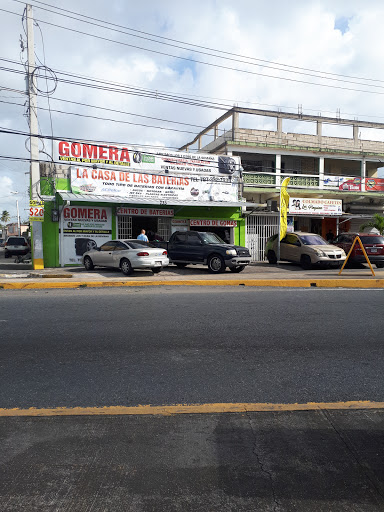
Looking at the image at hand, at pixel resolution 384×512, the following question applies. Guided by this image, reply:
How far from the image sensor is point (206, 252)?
1512cm

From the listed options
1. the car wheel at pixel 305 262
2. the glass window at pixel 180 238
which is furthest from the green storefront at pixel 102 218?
the car wheel at pixel 305 262

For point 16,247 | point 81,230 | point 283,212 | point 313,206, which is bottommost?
point 16,247

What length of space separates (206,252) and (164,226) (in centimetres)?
637

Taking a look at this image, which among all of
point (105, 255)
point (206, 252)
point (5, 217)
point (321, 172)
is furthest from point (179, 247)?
point (5, 217)

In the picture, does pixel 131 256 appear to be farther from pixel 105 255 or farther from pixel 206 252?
pixel 206 252

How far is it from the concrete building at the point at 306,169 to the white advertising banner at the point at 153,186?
2.21 m

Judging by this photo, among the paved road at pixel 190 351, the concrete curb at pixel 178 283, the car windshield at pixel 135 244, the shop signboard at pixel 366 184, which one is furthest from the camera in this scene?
the shop signboard at pixel 366 184

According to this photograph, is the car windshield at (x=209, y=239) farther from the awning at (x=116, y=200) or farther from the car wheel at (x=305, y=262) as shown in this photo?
the awning at (x=116, y=200)

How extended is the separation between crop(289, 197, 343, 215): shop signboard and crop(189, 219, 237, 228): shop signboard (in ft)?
10.5

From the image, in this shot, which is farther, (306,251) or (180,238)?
(306,251)

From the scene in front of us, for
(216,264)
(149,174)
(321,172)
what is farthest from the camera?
Answer: (321,172)

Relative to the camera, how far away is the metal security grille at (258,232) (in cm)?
2266

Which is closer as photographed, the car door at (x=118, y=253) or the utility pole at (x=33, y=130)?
the car door at (x=118, y=253)

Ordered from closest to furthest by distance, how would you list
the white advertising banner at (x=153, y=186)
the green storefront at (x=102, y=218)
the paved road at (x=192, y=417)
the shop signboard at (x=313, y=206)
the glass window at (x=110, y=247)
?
the paved road at (x=192, y=417) < the glass window at (x=110, y=247) < the green storefront at (x=102, y=218) < the white advertising banner at (x=153, y=186) < the shop signboard at (x=313, y=206)
